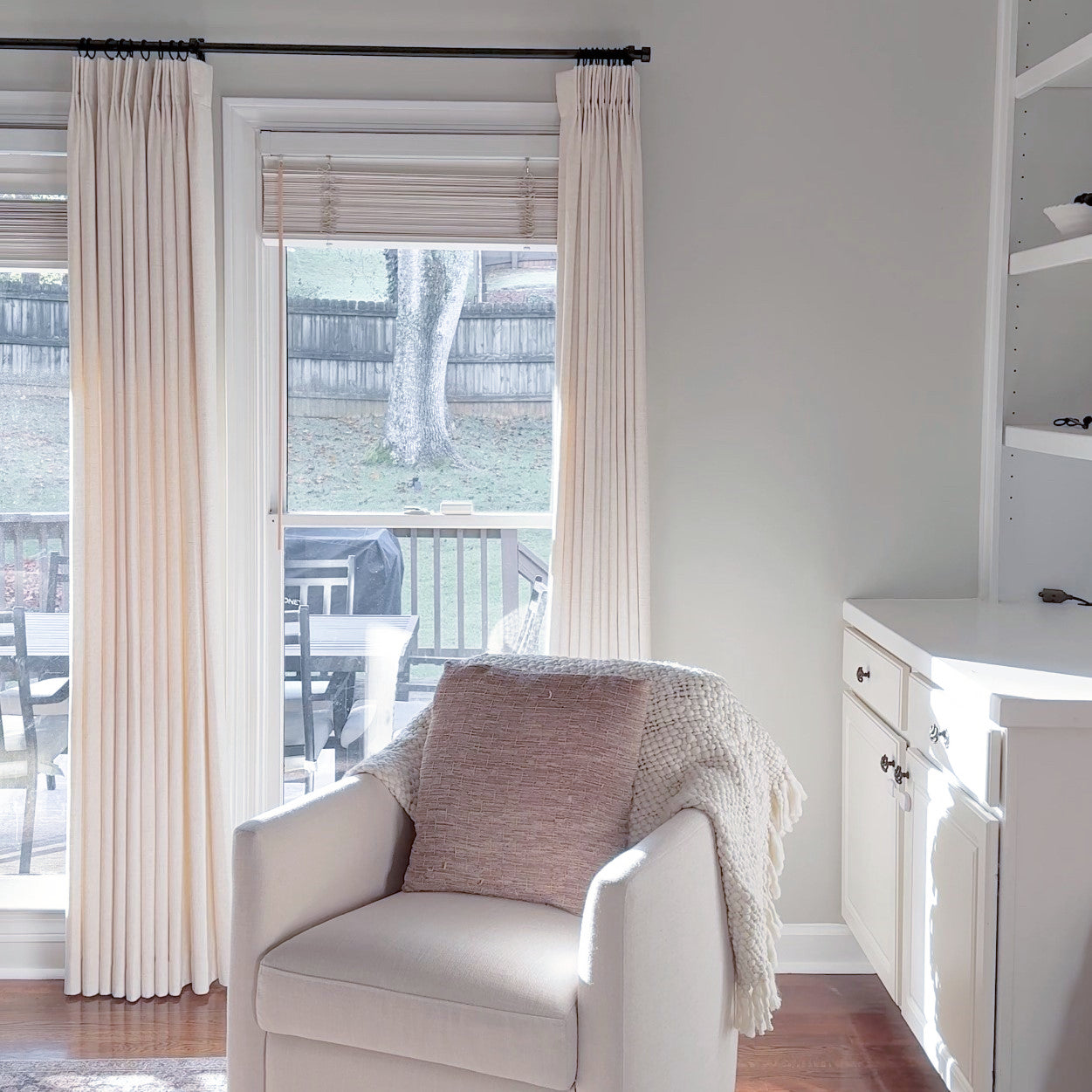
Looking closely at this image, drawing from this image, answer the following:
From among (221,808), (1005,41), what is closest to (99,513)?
(221,808)

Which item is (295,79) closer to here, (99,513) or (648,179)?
(648,179)

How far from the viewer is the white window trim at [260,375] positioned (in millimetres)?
2805

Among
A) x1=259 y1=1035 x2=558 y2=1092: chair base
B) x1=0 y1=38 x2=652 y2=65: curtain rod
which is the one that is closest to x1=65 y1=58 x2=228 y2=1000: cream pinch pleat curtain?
x1=0 y1=38 x2=652 y2=65: curtain rod

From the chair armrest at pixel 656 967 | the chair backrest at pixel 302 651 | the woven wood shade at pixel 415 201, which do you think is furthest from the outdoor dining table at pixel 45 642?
the chair armrest at pixel 656 967

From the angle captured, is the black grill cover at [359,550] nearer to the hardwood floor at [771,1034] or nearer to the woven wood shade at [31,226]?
the woven wood shade at [31,226]

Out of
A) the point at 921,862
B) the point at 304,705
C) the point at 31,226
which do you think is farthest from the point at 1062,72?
the point at 31,226

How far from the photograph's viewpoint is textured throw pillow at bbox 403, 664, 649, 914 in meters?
2.04

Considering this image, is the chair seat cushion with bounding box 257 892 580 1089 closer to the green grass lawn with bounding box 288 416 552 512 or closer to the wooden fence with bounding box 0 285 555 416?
the green grass lawn with bounding box 288 416 552 512

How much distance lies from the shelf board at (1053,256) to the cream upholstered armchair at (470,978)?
4.58 feet

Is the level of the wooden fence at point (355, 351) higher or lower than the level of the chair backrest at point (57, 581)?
higher

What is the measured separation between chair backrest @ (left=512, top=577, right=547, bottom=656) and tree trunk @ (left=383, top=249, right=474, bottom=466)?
1.29 ft

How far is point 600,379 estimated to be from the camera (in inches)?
Result: 109

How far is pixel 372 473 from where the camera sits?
9.64ft

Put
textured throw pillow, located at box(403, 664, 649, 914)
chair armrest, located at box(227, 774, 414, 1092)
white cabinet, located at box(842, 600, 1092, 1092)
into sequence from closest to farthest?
white cabinet, located at box(842, 600, 1092, 1092) < chair armrest, located at box(227, 774, 414, 1092) < textured throw pillow, located at box(403, 664, 649, 914)
